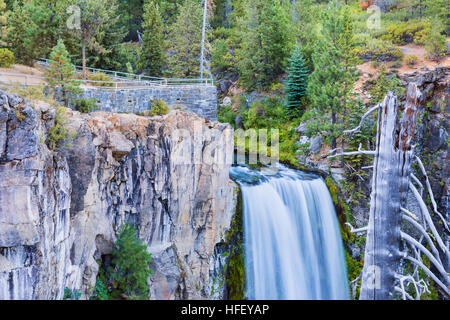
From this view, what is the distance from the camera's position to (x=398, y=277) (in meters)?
4.04

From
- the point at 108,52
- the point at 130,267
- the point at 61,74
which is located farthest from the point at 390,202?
the point at 108,52

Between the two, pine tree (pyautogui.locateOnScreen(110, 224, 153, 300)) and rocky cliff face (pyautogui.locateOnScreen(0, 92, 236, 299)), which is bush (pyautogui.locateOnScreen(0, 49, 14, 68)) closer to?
rocky cliff face (pyautogui.locateOnScreen(0, 92, 236, 299))

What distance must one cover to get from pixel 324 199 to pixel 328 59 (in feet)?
24.4

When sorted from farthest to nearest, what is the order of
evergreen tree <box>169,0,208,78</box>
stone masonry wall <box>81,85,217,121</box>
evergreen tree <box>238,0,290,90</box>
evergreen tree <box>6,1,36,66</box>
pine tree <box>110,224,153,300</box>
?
evergreen tree <box>238,0,290,90</box>, evergreen tree <box>169,0,208,78</box>, evergreen tree <box>6,1,36,66</box>, stone masonry wall <box>81,85,217,121</box>, pine tree <box>110,224,153,300</box>

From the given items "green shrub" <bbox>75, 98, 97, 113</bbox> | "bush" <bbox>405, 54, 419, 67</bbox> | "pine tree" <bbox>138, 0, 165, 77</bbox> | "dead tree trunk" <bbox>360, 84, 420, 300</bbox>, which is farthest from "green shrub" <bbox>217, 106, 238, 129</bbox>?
"dead tree trunk" <bbox>360, 84, 420, 300</bbox>

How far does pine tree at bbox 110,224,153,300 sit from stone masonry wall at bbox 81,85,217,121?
586cm

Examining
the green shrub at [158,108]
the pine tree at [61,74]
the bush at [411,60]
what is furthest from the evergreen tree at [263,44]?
the pine tree at [61,74]

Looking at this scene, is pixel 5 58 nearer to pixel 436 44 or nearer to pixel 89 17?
pixel 89 17

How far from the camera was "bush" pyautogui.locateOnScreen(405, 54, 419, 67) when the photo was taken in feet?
72.7

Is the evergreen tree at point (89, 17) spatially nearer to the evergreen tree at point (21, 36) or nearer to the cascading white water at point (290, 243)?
the evergreen tree at point (21, 36)

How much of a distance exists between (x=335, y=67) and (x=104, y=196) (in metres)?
12.8

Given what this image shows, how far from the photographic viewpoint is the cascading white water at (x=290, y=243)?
43.5ft

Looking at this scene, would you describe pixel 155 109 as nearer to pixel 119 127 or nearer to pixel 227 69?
pixel 119 127

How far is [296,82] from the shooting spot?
2217 centimetres
